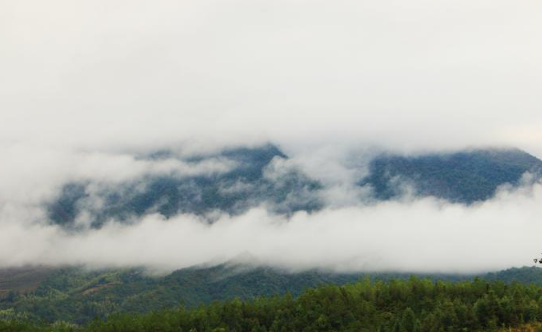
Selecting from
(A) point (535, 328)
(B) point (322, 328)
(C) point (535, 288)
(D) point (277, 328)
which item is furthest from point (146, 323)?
(C) point (535, 288)

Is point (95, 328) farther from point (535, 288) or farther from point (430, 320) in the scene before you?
point (535, 288)

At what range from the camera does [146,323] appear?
7810 inches

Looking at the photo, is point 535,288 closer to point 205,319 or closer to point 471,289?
point 471,289

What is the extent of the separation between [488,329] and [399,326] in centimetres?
2411

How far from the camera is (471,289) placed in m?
199

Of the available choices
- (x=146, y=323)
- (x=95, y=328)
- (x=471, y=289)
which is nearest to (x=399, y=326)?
(x=471, y=289)

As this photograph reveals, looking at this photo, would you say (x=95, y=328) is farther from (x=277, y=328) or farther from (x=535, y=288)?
(x=535, y=288)

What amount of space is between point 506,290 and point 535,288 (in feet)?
42.8

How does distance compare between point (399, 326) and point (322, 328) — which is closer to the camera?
point (399, 326)

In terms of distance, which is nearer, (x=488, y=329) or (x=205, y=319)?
(x=488, y=329)

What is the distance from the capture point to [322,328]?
190250 mm

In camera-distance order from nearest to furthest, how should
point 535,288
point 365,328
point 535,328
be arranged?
point 535,328
point 365,328
point 535,288

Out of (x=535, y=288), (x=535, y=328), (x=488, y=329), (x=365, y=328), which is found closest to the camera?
(x=535, y=328)

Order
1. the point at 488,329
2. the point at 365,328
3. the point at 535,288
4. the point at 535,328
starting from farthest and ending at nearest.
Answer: the point at 535,288, the point at 365,328, the point at 488,329, the point at 535,328
